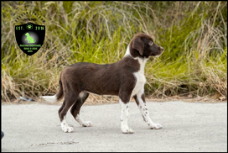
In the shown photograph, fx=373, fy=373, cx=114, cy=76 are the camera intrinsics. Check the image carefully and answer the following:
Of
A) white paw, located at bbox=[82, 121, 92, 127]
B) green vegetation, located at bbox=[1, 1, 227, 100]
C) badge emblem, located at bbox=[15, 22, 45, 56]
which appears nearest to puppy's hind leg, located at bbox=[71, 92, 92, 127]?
white paw, located at bbox=[82, 121, 92, 127]

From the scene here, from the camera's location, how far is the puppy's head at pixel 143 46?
15.5 ft

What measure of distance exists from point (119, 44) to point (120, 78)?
3.44 meters

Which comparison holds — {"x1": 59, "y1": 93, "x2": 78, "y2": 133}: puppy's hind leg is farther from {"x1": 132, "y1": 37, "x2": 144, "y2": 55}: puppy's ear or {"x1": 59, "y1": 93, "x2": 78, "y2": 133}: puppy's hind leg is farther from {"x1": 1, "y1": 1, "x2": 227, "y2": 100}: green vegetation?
{"x1": 1, "y1": 1, "x2": 227, "y2": 100}: green vegetation

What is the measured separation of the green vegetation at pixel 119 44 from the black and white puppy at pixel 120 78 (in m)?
2.54

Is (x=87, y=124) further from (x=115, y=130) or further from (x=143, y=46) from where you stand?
(x=143, y=46)

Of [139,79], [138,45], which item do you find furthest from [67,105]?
[138,45]

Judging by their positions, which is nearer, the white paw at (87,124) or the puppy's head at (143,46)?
the puppy's head at (143,46)

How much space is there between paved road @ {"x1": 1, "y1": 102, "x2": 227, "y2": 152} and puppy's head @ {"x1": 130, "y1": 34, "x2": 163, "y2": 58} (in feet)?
3.27

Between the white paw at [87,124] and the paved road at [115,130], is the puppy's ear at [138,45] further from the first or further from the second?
the white paw at [87,124]

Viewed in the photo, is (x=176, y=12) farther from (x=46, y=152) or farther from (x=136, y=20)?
(x=46, y=152)

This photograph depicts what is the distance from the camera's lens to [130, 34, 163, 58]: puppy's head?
15.5 feet

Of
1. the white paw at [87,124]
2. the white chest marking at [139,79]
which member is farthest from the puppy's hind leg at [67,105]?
the white chest marking at [139,79]

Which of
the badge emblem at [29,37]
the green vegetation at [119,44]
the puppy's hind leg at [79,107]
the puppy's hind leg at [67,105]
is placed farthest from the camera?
the badge emblem at [29,37]

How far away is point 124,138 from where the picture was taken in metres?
4.30
